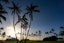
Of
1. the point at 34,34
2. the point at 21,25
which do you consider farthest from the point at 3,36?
the point at 21,25

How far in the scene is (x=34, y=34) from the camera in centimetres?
11175

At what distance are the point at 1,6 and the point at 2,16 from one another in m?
2.09

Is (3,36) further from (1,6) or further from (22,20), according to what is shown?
(1,6)

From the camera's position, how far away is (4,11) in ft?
118

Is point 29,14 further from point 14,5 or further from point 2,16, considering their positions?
point 2,16

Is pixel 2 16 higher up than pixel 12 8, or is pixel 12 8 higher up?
pixel 12 8

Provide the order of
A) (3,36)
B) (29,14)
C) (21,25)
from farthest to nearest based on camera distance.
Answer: (3,36), (21,25), (29,14)

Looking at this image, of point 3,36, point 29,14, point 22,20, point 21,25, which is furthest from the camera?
point 3,36

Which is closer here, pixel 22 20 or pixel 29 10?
pixel 29 10

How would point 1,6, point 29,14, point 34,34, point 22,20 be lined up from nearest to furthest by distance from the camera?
point 1,6 → point 29,14 → point 22,20 → point 34,34

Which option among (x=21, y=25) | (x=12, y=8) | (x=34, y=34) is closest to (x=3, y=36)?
(x=34, y=34)

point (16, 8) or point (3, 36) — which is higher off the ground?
point (16, 8)

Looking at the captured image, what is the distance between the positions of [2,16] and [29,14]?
21.3 metres

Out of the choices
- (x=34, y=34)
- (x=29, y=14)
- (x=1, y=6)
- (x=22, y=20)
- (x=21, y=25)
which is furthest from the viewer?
(x=34, y=34)
